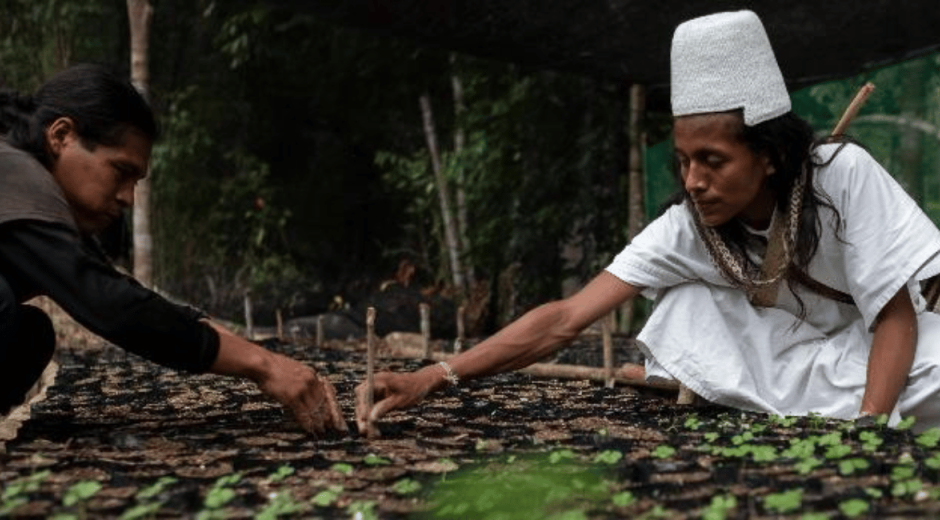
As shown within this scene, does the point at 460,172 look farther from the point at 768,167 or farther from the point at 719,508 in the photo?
the point at 719,508

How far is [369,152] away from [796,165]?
34.5ft

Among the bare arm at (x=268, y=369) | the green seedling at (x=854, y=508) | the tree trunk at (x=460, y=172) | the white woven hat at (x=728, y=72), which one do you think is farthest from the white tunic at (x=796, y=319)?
the tree trunk at (x=460, y=172)

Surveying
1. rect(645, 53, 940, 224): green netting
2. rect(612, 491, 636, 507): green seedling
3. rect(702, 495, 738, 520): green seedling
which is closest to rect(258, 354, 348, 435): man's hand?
rect(612, 491, 636, 507): green seedling

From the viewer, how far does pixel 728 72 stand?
9.30 ft

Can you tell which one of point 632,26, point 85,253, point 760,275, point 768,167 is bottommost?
point 760,275

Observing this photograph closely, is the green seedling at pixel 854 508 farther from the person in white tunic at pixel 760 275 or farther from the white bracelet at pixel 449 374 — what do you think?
the white bracelet at pixel 449 374

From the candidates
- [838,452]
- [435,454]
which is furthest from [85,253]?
[838,452]

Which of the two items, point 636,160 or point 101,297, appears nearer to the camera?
point 101,297

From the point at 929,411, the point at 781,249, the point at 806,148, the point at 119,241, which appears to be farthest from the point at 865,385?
the point at 119,241

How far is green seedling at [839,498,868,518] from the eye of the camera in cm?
187


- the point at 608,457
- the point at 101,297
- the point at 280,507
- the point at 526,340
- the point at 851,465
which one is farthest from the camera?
the point at 526,340

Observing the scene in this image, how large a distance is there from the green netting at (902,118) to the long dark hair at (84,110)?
3293 millimetres

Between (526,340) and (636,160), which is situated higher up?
(636,160)

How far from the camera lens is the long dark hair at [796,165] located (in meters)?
2.85
